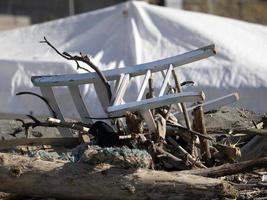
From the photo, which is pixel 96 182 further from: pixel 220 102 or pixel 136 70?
pixel 220 102

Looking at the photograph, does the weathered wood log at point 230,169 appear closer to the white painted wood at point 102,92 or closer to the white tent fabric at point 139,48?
the white painted wood at point 102,92

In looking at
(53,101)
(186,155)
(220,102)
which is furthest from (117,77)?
(186,155)

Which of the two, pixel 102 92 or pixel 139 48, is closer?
pixel 102 92

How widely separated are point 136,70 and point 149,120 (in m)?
0.71

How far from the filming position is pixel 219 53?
638 cm

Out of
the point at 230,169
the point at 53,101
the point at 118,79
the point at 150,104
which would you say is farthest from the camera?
the point at 53,101

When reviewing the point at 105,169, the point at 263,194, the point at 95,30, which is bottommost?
the point at 263,194

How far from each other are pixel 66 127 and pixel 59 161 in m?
0.79

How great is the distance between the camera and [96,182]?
3330 millimetres

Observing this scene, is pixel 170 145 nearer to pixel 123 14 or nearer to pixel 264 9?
pixel 123 14

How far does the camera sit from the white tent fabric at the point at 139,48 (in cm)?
605

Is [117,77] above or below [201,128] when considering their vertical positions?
above

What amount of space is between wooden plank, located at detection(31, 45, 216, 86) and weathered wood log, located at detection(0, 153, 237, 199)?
3.21 feet

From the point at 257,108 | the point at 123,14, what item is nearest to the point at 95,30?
the point at 123,14
